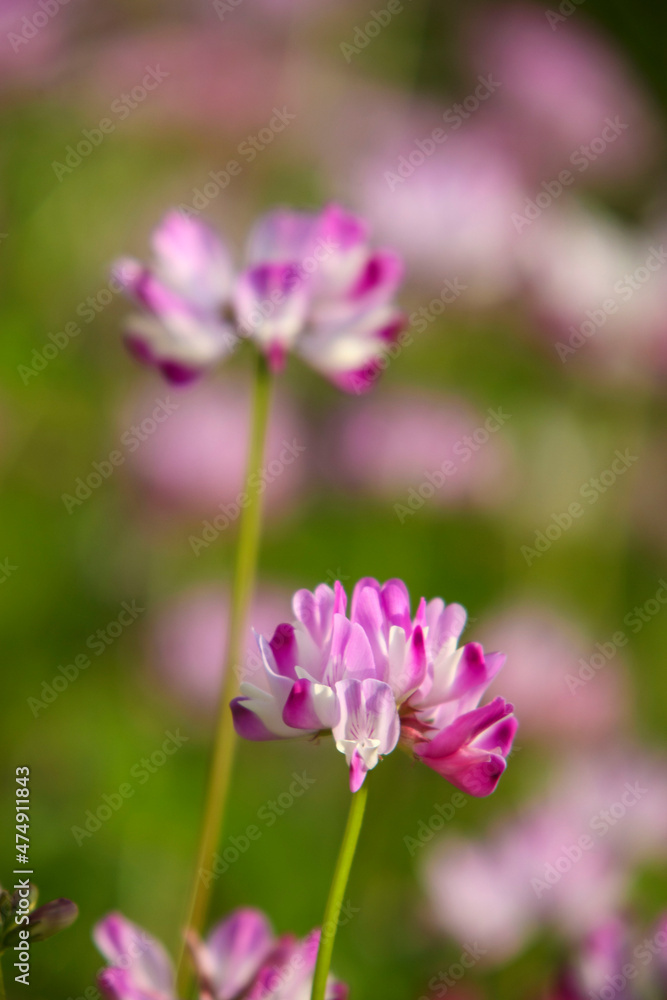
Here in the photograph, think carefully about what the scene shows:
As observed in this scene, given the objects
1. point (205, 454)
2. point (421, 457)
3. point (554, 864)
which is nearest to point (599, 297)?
point (421, 457)

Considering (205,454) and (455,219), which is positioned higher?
(455,219)

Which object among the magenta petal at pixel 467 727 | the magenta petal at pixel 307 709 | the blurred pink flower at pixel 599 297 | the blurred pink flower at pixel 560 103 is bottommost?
the magenta petal at pixel 307 709

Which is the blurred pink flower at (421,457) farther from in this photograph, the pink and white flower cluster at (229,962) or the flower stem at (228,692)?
the pink and white flower cluster at (229,962)

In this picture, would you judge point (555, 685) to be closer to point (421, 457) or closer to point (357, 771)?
point (421, 457)

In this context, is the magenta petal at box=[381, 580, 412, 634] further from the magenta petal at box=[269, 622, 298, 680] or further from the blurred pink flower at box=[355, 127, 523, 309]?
the blurred pink flower at box=[355, 127, 523, 309]

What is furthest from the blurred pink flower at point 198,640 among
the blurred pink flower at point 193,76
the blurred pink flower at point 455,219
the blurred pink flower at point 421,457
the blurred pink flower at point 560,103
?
the blurred pink flower at point 560,103

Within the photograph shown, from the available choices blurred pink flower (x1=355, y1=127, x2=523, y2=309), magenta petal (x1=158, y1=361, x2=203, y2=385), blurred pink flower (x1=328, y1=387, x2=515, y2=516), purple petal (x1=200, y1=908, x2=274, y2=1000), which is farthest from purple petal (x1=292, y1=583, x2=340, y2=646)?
blurred pink flower (x1=328, y1=387, x2=515, y2=516)

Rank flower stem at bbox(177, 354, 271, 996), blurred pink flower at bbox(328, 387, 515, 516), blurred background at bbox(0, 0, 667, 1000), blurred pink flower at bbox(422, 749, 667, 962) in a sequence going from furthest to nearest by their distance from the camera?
blurred pink flower at bbox(328, 387, 515, 516) < blurred background at bbox(0, 0, 667, 1000) < blurred pink flower at bbox(422, 749, 667, 962) < flower stem at bbox(177, 354, 271, 996)
